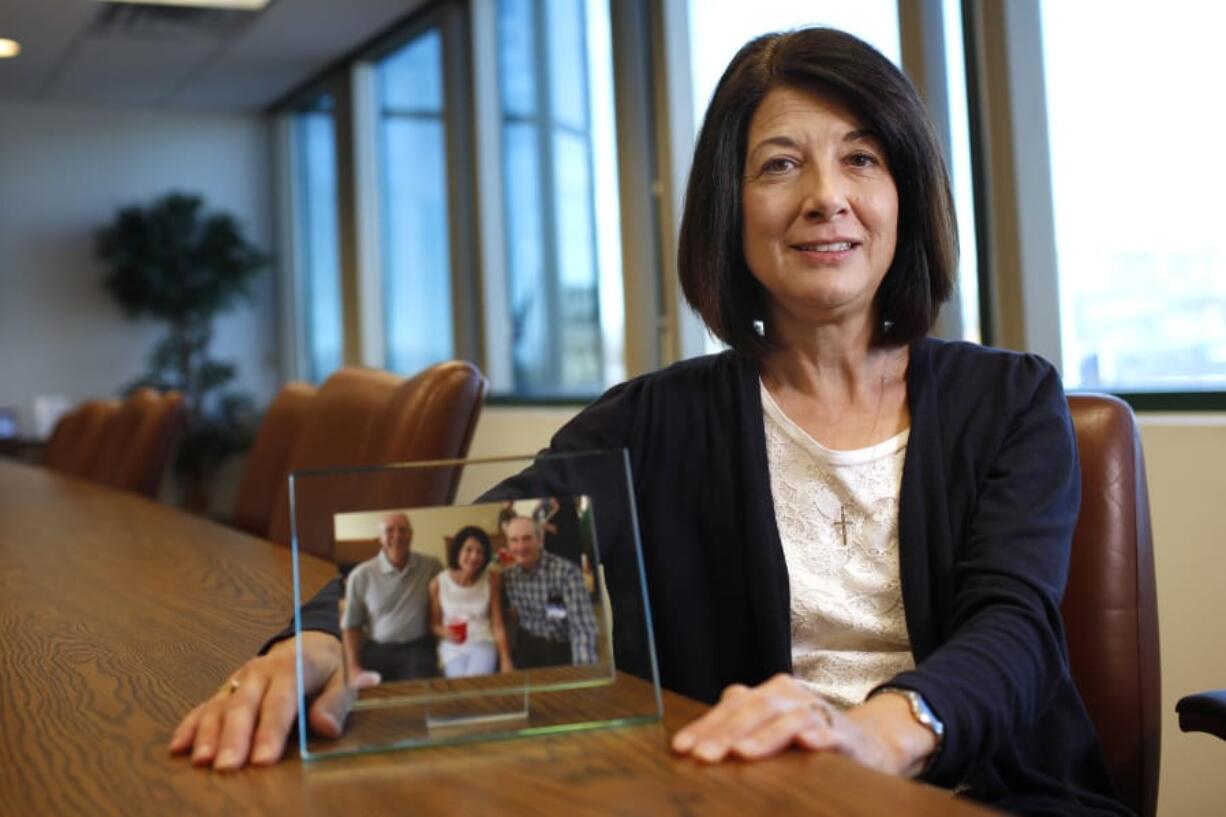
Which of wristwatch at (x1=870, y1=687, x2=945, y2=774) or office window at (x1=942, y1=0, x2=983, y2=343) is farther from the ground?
office window at (x1=942, y1=0, x2=983, y2=343)

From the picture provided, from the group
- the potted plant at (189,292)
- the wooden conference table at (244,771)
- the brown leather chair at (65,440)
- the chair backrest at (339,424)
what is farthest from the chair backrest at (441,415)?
the potted plant at (189,292)

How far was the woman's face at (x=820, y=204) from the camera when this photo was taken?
1469 millimetres

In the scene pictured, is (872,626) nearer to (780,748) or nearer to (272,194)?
(780,748)

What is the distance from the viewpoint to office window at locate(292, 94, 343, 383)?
8.77m

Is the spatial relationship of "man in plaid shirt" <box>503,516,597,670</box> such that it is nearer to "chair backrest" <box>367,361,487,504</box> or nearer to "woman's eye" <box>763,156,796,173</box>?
"woman's eye" <box>763,156,796,173</box>

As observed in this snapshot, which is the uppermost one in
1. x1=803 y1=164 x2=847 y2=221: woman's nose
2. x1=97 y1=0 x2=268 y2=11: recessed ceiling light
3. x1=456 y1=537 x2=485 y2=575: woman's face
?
x1=97 y1=0 x2=268 y2=11: recessed ceiling light

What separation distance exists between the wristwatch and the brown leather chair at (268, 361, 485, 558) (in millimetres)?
357

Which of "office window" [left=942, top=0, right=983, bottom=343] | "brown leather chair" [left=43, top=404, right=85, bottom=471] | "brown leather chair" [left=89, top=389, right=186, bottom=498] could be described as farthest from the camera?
"brown leather chair" [left=43, top=404, right=85, bottom=471]

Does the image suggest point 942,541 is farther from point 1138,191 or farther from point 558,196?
point 558,196

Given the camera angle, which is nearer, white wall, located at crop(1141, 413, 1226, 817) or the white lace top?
the white lace top

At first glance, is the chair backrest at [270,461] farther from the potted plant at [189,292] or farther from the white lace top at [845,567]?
the potted plant at [189,292]

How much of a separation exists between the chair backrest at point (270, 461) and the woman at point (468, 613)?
1768 millimetres

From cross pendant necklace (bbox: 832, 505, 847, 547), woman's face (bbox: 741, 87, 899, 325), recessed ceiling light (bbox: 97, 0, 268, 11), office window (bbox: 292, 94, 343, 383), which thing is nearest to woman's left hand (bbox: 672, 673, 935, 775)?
cross pendant necklace (bbox: 832, 505, 847, 547)

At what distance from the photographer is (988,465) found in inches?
54.1
